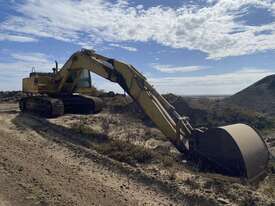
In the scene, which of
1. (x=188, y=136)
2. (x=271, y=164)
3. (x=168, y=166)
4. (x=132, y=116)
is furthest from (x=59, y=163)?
(x=132, y=116)

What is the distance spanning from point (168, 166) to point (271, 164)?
3890mm

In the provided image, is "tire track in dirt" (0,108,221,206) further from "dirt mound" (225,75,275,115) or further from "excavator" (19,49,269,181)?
"dirt mound" (225,75,275,115)

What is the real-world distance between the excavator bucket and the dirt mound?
29.1 metres

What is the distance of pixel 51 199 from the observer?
8.13 m

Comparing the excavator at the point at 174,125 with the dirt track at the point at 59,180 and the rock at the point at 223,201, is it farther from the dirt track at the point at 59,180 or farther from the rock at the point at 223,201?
the dirt track at the point at 59,180

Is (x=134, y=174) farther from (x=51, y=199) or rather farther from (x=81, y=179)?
(x=51, y=199)

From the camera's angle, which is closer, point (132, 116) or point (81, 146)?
point (81, 146)

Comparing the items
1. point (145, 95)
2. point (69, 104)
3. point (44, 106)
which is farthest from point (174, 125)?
point (69, 104)

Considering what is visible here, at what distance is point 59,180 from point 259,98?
39.4 m

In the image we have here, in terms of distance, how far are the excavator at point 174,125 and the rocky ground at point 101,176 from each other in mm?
479

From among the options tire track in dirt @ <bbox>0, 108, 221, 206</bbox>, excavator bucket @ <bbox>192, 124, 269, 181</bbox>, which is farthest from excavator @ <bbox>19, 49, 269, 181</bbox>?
tire track in dirt @ <bbox>0, 108, 221, 206</bbox>

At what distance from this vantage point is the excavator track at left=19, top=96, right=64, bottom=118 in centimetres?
1720

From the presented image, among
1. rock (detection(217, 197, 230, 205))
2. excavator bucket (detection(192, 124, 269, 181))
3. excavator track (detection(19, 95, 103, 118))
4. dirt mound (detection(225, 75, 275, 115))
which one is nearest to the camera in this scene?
rock (detection(217, 197, 230, 205))

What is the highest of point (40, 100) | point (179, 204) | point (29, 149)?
point (40, 100)
